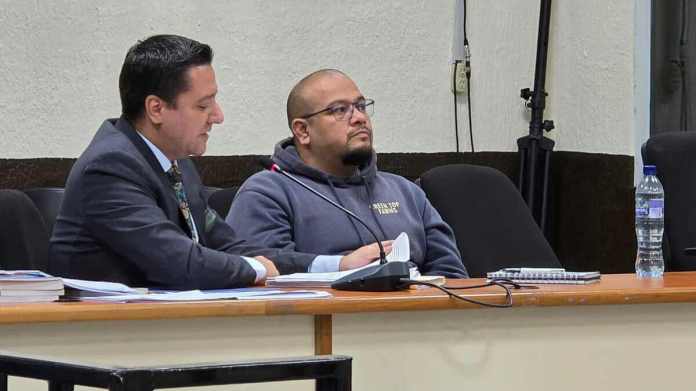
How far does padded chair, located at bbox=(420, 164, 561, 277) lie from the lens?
139 inches

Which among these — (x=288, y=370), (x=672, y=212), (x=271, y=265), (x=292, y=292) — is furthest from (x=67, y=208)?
(x=672, y=212)

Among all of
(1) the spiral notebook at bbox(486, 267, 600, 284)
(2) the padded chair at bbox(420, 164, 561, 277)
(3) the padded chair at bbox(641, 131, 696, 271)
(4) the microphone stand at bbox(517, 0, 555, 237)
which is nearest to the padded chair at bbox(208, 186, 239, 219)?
(2) the padded chair at bbox(420, 164, 561, 277)

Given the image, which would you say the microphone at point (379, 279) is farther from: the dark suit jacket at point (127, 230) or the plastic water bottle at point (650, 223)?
the plastic water bottle at point (650, 223)

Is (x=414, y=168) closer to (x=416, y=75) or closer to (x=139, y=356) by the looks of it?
(x=416, y=75)

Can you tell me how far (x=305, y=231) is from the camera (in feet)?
10.7

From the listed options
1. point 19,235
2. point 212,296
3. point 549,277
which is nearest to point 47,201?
point 19,235

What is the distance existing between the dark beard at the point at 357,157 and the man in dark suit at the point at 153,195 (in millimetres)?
495

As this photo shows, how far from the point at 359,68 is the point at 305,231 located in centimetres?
129

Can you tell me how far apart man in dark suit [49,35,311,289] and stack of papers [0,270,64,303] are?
427 millimetres

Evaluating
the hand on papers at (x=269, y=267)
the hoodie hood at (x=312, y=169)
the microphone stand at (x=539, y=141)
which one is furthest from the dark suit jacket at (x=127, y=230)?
the microphone stand at (x=539, y=141)

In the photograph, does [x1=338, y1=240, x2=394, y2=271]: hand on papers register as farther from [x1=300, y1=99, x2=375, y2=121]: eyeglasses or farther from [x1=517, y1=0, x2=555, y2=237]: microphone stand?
[x1=517, y1=0, x2=555, y2=237]: microphone stand

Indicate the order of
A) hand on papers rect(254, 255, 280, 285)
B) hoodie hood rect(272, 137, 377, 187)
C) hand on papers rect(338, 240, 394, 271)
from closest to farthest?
hand on papers rect(254, 255, 280, 285) < hand on papers rect(338, 240, 394, 271) < hoodie hood rect(272, 137, 377, 187)

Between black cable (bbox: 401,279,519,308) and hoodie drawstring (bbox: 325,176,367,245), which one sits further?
hoodie drawstring (bbox: 325,176,367,245)

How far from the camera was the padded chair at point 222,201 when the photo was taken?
3.43m
